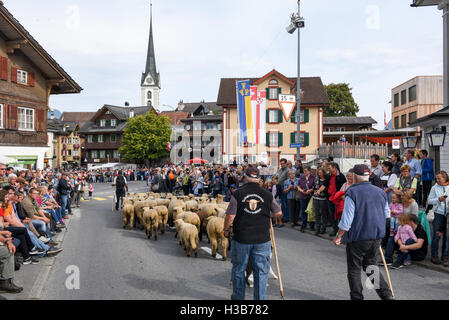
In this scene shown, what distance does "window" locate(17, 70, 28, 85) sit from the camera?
2662cm

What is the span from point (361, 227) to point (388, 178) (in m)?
5.75

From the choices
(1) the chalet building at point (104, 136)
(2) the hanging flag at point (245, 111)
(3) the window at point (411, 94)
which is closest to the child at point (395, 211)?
(2) the hanging flag at point (245, 111)

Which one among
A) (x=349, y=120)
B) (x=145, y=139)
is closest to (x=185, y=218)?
(x=349, y=120)

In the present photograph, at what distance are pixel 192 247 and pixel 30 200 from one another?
15.2ft

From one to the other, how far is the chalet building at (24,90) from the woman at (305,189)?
60.5ft

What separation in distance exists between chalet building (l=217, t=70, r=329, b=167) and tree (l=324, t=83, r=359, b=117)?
19279mm

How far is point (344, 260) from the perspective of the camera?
28.8 feet

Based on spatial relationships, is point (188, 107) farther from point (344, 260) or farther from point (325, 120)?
point (344, 260)

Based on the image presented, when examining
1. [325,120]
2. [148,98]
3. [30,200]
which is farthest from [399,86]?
[148,98]

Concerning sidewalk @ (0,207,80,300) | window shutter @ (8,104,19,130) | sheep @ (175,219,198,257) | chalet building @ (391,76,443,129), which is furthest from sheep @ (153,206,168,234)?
chalet building @ (391,76,443,129)

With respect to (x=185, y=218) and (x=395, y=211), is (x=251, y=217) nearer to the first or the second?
(x=395, y=211)

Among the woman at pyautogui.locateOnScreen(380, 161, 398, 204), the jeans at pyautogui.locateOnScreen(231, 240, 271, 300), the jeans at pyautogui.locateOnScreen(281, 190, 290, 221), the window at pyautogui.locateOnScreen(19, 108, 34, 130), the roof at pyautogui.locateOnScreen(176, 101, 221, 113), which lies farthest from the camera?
the roof at pyautogui.locateOnScreen(176, 101, 221, 113)

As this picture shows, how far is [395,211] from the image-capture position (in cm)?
862

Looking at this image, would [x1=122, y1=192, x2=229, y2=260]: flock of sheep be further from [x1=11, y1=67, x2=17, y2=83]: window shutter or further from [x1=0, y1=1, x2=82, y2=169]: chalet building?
[x1=11, y1=67, x2=17, y2=83]: window shutter
